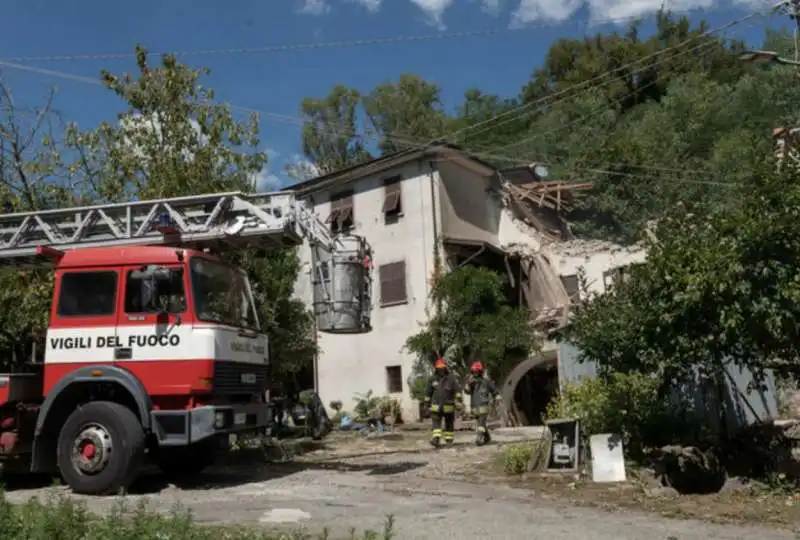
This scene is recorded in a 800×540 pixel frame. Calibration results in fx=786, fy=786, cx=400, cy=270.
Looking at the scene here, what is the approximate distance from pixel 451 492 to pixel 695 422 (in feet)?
12.0

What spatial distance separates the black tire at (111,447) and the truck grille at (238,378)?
1.13 meters

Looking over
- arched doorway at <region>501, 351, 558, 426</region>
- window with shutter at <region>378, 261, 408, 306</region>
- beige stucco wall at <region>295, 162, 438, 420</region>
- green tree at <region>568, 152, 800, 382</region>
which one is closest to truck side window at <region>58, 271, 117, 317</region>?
green tree at <region>568, 152, 800, 382</region>

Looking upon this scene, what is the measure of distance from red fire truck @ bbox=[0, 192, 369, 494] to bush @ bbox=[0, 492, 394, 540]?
3.17 meters

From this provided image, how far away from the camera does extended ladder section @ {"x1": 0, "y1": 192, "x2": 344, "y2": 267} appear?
10.9 metres

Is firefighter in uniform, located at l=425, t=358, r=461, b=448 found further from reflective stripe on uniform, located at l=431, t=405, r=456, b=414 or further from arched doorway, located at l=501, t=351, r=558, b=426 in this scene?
arched doorway, located at l=501, t=351, r=558, b=426

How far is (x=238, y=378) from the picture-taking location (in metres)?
10.6

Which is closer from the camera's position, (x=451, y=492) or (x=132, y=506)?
(x=132, y=506)

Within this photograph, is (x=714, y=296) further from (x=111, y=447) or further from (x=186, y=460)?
(x=186, y=460)

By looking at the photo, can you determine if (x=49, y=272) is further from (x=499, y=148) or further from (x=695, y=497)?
(x=499, y=148)

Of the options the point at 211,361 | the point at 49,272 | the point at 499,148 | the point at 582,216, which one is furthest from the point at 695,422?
the point at 499,148

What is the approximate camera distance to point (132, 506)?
9.07m

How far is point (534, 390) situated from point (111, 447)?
16.0m

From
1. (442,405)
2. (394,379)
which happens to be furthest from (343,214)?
(442,405)

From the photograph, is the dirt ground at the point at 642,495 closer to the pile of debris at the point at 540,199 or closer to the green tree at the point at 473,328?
the green tree at the point at 473,328
